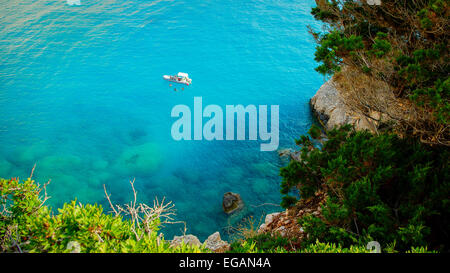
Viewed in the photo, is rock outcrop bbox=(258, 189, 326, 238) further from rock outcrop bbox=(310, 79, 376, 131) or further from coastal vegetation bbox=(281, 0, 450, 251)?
rock outcrop bbox=(310, 79, 376, 131)

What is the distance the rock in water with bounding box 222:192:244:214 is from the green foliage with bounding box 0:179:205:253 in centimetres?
893

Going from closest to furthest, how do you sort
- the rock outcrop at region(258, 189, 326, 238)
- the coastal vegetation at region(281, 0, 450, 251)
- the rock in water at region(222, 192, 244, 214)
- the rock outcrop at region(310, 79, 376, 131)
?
1. the coastal vegetation at region(281, 0, 450, 251)
2. the rock outcrop at region(258, 189, 326, 238)
3. the rock in water at region(222, 192, 244, 214)
4. the rock outcrop at region(310, 79, 376, 131)

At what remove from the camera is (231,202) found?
1375 cm

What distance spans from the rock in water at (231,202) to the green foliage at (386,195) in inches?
294

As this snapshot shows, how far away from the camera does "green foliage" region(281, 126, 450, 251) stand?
5184 mm

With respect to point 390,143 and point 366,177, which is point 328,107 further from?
point 366,177

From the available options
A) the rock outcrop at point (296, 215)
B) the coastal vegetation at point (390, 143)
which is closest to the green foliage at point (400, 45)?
the coastal vegetation at point (390, 143)

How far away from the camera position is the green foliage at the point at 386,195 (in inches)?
204

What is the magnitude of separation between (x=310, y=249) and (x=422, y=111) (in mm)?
4302

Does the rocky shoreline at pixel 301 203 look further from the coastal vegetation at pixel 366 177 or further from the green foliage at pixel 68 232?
the green foliage at pixel 68 232

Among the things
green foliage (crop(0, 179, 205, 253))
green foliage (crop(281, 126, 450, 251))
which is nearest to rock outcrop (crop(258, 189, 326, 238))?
green foliage (crop(281, 126, 450, 251))

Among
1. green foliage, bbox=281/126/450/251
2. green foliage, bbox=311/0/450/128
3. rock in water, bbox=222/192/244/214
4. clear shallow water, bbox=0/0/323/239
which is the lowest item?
rock in water, bbox=222/192/244/214
